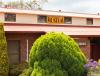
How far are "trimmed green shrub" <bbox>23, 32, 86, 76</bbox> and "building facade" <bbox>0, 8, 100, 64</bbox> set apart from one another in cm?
951

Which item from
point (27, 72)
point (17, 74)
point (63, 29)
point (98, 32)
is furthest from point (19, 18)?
point (27, 72)

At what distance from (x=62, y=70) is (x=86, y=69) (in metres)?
0.75

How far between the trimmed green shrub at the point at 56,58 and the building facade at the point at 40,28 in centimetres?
951

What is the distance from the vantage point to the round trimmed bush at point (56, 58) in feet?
37.5

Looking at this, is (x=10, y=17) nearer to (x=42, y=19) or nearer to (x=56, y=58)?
(x=42, y=19)

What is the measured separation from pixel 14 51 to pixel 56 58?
1058 centimetres

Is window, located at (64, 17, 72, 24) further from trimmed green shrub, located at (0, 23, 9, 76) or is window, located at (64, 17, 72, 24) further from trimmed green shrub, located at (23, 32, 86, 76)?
trimmed green shrub, located at (23, 32, 86, 76)

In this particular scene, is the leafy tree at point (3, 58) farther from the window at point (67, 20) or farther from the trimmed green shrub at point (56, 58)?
the window at point (67, 20)

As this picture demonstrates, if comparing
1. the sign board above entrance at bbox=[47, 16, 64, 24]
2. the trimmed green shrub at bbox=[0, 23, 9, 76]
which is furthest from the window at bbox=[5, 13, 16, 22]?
the trimmed green shrub at bbox=[0, 23, 9, 76]

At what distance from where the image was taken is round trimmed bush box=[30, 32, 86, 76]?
1142cm

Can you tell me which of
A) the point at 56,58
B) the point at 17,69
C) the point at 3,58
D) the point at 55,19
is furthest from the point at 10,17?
the point at 56,58

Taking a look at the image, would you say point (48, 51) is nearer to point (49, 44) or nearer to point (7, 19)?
point (49, 44)

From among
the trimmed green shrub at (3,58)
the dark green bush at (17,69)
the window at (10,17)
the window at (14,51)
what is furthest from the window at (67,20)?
the trimmed green shrub at (3,58)

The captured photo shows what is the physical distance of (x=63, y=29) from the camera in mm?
24734
